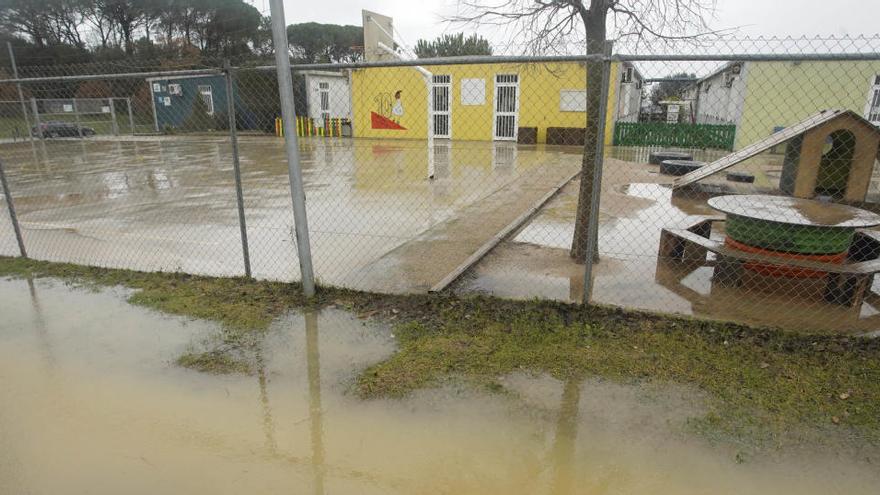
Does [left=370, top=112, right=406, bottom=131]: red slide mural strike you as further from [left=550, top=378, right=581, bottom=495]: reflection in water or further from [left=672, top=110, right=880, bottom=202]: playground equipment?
[left=550, top=378, right=581, bottom=495]: reflection in water

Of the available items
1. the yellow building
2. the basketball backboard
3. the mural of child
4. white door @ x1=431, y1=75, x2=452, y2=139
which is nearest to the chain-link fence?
the yellow building

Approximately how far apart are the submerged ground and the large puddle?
0.03m

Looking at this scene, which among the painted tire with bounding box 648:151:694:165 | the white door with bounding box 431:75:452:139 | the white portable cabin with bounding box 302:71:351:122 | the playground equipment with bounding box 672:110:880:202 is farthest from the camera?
the white portable cabin with bounding box 302:71:351:122

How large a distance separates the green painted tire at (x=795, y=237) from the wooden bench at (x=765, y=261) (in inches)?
6.2

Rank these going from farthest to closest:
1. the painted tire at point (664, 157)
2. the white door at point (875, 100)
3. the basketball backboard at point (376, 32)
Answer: the white door at point (875, 100) < the basketball backboard at point (376, 32) < the painted tire at point (664, 157)

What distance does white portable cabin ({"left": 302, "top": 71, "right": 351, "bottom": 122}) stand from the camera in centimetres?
2945

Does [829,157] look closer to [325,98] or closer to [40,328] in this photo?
[40,328]

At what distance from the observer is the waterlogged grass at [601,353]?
309 cm

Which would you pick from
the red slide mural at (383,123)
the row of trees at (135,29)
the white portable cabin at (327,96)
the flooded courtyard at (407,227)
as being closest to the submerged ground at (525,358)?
the flooded courtyard at (407,227)

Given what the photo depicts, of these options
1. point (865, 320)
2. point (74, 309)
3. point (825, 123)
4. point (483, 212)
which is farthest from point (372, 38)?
point (865, 320)

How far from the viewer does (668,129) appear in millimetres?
21844

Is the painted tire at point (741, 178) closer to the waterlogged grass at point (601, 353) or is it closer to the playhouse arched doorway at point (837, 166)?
the playhouse arched doorway at point (837, 166)

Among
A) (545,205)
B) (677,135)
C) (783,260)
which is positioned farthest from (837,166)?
(677,135)

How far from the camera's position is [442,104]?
1023 inches
